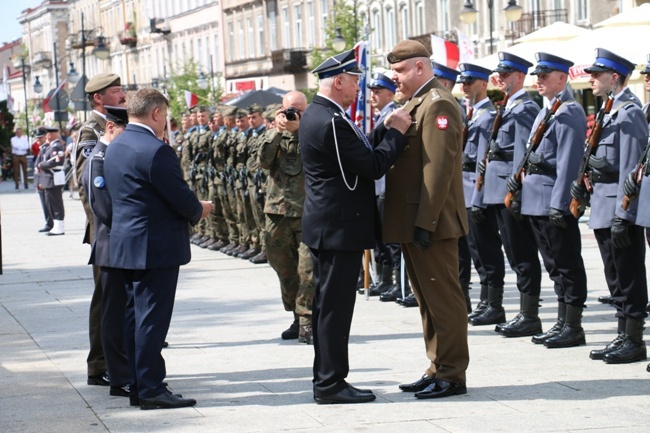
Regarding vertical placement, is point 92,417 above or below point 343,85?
below

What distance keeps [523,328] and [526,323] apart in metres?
0.06

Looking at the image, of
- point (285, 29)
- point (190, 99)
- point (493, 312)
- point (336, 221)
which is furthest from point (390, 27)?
point (336, 221)

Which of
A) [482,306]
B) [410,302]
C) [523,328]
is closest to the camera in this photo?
[523,328]

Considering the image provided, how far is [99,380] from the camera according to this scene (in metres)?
8.77

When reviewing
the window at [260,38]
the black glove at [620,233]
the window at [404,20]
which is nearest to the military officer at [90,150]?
the black glove at [620,233]

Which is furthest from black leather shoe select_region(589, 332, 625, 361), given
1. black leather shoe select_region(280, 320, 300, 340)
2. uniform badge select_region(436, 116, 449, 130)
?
black leather shoe select_region(280, 320, 300, 340)

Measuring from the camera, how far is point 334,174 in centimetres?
Answer: 781

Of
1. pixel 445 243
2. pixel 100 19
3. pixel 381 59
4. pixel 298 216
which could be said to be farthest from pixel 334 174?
pixel 100 19

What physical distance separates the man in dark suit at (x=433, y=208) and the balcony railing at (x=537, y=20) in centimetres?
3065

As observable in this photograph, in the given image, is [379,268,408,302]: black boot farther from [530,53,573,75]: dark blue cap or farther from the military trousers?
[530,53,573,75]: dark blue cap

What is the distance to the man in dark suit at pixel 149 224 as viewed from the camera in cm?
771

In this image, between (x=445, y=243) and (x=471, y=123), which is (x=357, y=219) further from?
(x=471, y=123)

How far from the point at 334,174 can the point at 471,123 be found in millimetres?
3525

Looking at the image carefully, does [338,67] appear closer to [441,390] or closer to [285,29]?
[441,390]
